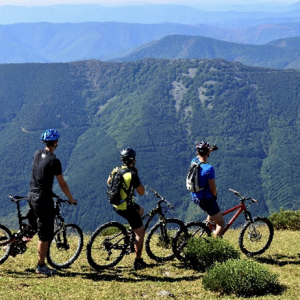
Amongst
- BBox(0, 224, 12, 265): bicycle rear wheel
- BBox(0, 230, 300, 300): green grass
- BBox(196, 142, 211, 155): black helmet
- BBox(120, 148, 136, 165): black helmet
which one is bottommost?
BBox(0, 230, 300, 300): green grass

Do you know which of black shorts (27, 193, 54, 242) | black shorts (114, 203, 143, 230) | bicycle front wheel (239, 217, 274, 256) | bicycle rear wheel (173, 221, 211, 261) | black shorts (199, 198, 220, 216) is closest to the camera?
black shorts (27, 193, 54, 242)

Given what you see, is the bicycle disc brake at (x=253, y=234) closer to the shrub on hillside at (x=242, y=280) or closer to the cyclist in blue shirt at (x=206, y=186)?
the cyclist in blue shirt at (x=206, y=186)

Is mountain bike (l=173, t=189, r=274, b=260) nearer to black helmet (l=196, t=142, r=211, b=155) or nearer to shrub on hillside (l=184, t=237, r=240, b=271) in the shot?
shrub on hillside (l=184, t=237, r=240, b=271)

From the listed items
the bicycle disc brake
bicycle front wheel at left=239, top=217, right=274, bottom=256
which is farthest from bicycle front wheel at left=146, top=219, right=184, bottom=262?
the bicycle disc brake

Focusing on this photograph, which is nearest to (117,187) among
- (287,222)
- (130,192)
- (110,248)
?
(130,192)

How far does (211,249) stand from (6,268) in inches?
203

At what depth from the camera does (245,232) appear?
12133 mm

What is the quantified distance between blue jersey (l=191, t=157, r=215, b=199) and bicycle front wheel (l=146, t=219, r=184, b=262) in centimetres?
102

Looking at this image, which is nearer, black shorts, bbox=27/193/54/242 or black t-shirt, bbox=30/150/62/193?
black t-shirt, bbox=30/150/62/193

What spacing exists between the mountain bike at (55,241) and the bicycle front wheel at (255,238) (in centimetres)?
484

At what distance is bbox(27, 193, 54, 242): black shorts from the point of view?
923cm

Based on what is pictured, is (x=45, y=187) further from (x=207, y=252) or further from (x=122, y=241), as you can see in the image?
(x=207, y=252)

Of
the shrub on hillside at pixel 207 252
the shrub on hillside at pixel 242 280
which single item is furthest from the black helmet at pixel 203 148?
the shrub on hillside at pixel 242 280

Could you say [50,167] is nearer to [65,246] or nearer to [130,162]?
[130,162]
